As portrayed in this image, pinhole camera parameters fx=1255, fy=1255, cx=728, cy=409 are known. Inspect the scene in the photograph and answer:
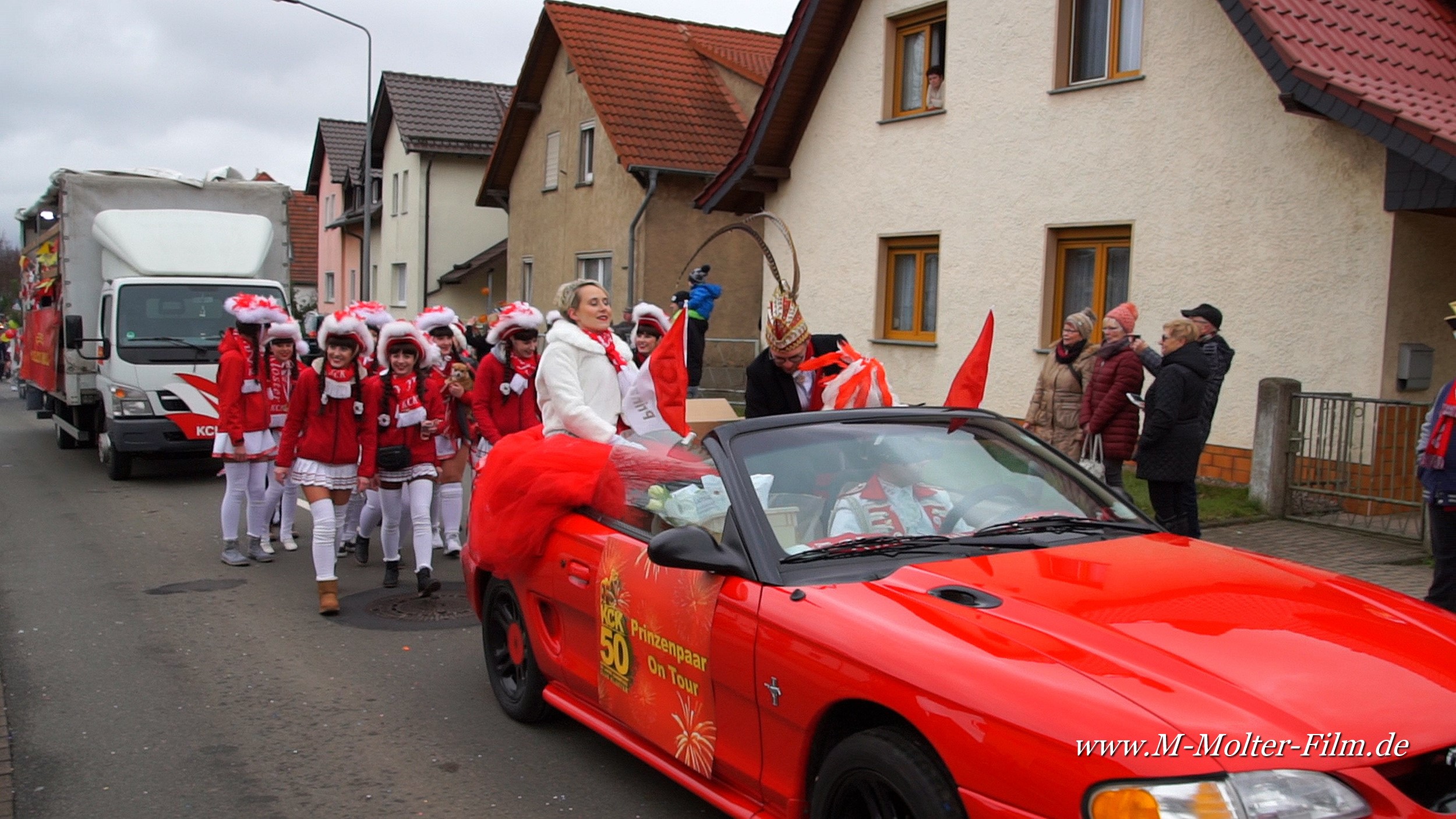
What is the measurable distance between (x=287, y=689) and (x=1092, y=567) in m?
3.97

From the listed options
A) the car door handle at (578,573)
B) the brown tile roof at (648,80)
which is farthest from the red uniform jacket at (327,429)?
the brown tile roof at (648,80)

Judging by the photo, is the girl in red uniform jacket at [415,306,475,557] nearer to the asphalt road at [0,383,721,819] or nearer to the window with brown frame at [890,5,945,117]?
the asphalt road at [0,383,721,819]

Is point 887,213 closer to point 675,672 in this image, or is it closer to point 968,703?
point 675,672

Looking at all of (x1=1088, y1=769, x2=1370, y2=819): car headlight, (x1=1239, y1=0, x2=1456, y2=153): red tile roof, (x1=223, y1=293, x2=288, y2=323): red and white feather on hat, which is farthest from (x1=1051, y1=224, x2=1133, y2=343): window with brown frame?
(x1=1088, y1=769, x2=1370, y2=819): car headlight

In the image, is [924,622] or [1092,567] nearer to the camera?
[924,622]

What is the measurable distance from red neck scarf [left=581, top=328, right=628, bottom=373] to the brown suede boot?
2.27 metres

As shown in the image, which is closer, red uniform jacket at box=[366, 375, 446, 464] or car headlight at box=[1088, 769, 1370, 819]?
car headlight at box=[1088, 769, 1370, 819]

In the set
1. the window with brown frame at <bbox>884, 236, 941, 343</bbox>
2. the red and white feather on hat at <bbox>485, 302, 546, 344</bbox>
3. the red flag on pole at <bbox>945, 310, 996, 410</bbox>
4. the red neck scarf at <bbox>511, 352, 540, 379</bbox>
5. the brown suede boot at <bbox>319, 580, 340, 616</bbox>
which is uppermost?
the window with brown frame at <bbox>884, 236, 941, 343</bbox>

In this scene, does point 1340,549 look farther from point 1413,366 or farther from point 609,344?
point 609,344

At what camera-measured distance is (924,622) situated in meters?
3.18

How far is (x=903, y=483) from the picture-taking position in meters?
4.13

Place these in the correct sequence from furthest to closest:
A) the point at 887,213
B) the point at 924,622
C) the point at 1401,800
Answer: the point at 887,213 < the point at 924,622 < the point at 1401,800

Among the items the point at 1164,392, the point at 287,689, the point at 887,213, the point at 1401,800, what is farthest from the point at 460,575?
the point at 887,213

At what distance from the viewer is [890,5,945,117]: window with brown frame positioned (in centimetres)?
1502
